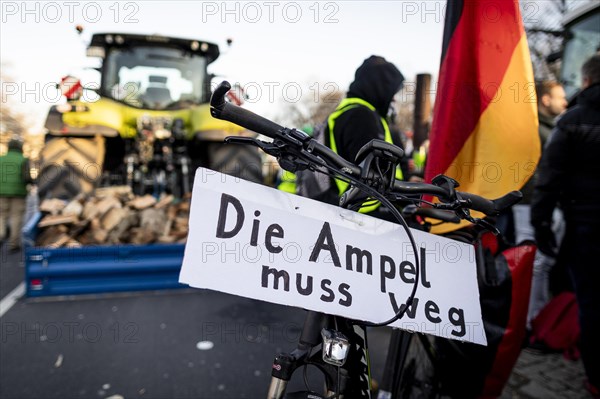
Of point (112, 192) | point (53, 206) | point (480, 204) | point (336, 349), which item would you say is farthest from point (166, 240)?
point (480, 204)

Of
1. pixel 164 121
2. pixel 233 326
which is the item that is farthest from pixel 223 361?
pixel 164 121

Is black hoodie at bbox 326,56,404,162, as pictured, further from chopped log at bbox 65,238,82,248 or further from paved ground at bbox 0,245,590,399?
chopped log at bbox 65,238,82,248

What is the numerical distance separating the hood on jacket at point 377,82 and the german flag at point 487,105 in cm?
38

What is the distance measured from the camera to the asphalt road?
8.38 feet

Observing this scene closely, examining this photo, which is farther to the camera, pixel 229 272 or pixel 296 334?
pixel 296 334

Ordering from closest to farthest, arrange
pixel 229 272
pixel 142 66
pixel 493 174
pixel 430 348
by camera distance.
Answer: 1. pixel 229 272
2. pixel 430 348
3. pixel 493 174
4. pixel 142 66

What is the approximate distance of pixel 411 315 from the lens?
1119mm

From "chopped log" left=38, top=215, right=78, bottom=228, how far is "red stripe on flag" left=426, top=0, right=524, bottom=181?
3789 millimetres

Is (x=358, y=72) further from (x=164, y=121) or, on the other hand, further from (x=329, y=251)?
(x=164, y=121)

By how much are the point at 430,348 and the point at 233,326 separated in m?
1.96

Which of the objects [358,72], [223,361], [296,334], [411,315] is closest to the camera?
[411,315]

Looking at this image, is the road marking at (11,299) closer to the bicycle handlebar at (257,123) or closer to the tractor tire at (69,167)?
the tractor tire at (69,167)

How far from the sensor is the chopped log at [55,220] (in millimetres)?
4199

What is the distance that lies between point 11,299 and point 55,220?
0.82 m
